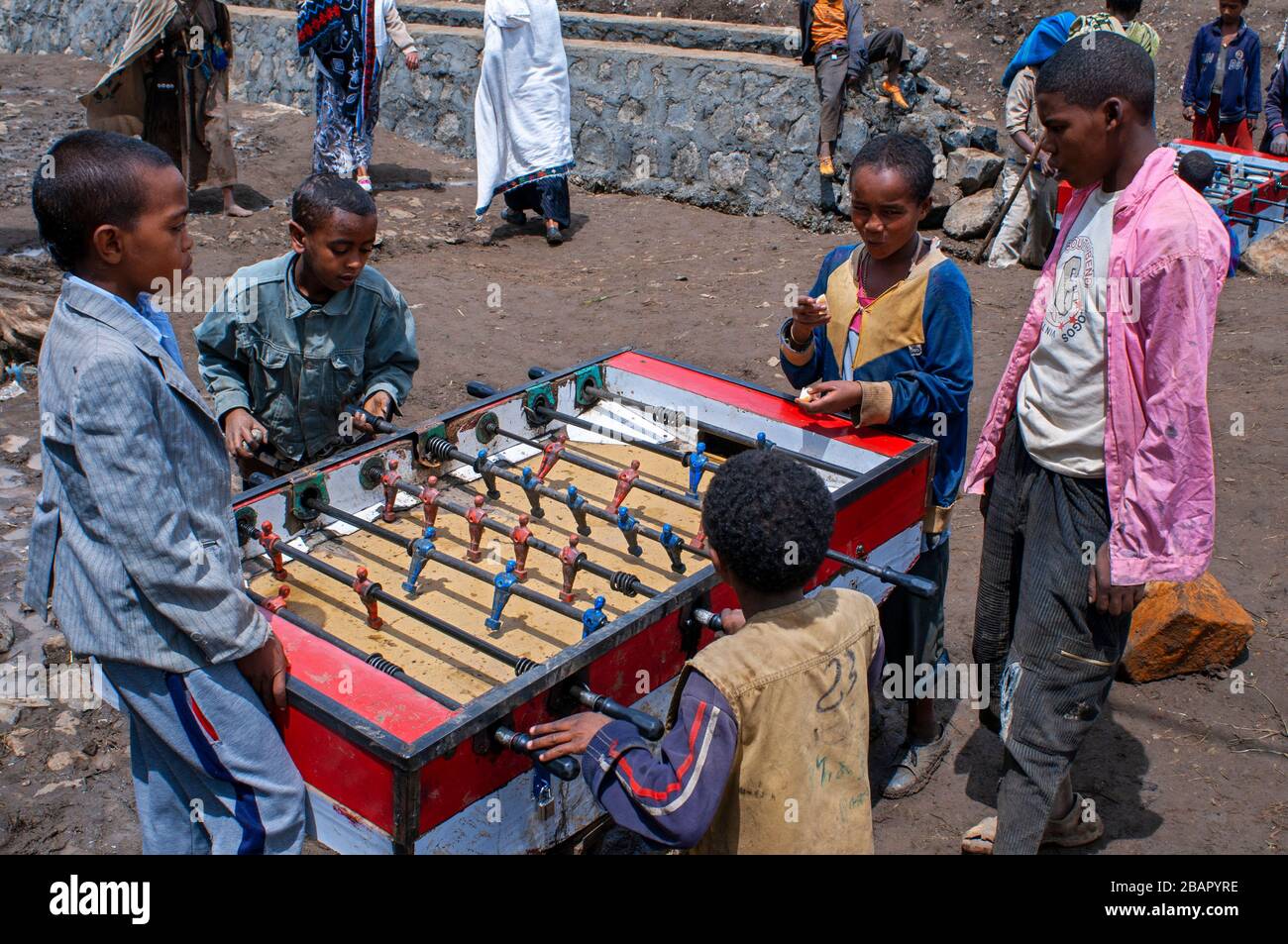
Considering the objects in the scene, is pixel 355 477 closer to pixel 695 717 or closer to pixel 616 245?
pixel 695 717

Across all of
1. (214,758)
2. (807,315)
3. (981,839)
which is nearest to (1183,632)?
(981,839)

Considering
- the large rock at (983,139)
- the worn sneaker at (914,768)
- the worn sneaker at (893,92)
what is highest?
the worn sneaker at (893,92)

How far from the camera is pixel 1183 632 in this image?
4371mm

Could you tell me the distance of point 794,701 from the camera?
2.10 metres

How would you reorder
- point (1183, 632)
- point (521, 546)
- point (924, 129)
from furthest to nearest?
point (924, 129)
point (1183, 632)
point (521, 546)

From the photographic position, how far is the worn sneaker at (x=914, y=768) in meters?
3.90

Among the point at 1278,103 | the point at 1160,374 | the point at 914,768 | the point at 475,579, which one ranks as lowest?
the point at 914,768

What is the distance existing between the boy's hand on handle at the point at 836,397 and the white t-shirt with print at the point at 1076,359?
0.61 meters

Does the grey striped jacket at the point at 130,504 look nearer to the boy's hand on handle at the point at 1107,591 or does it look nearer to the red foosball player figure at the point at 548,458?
the red foosball player figure at the point at 548,458

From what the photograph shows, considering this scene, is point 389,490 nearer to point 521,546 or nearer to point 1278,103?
point 521,546

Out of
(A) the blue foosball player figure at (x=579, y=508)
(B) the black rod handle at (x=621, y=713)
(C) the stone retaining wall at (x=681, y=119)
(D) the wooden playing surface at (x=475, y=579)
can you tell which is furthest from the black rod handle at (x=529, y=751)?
(C) the stone retaining wall at (x=681, y=119)

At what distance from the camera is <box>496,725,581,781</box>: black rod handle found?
2.23m

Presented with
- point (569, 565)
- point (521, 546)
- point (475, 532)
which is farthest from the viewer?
point (475, 532)

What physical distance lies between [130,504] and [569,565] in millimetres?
1170
